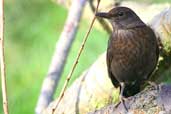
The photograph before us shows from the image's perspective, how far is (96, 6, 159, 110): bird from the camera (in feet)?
14.6

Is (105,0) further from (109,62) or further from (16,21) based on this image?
(16,21)

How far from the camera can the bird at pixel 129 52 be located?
4.46m

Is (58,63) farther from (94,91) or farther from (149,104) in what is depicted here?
(149,104)

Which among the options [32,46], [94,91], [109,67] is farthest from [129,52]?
[32,46]

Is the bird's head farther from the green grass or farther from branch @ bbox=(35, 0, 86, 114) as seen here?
the green grass

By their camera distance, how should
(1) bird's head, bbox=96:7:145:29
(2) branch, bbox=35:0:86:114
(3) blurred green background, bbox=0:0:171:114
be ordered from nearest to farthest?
1. (1) bird's head, bbox=96:7:145:29
2. (2) branch, bbox=35:0:86:114
3. (3) blurred green background, bbox=0:0:171:114

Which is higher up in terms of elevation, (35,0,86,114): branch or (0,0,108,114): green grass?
(35,0,86,114): branch

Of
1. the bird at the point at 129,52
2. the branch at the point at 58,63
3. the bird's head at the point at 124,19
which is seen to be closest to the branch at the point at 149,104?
the bird at the point at 129,52

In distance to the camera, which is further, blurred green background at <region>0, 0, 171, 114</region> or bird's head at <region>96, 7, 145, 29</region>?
blurred green background at <region>0, 0, 171, 114</region>

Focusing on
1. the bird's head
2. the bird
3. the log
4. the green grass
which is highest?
the bird's head

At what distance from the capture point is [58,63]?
483cm

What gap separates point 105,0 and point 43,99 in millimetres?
1125

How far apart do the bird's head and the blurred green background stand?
6.14 ft

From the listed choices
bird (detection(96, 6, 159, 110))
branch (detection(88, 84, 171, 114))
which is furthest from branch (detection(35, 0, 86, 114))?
branch (detection(88, 84, 171, 114))
